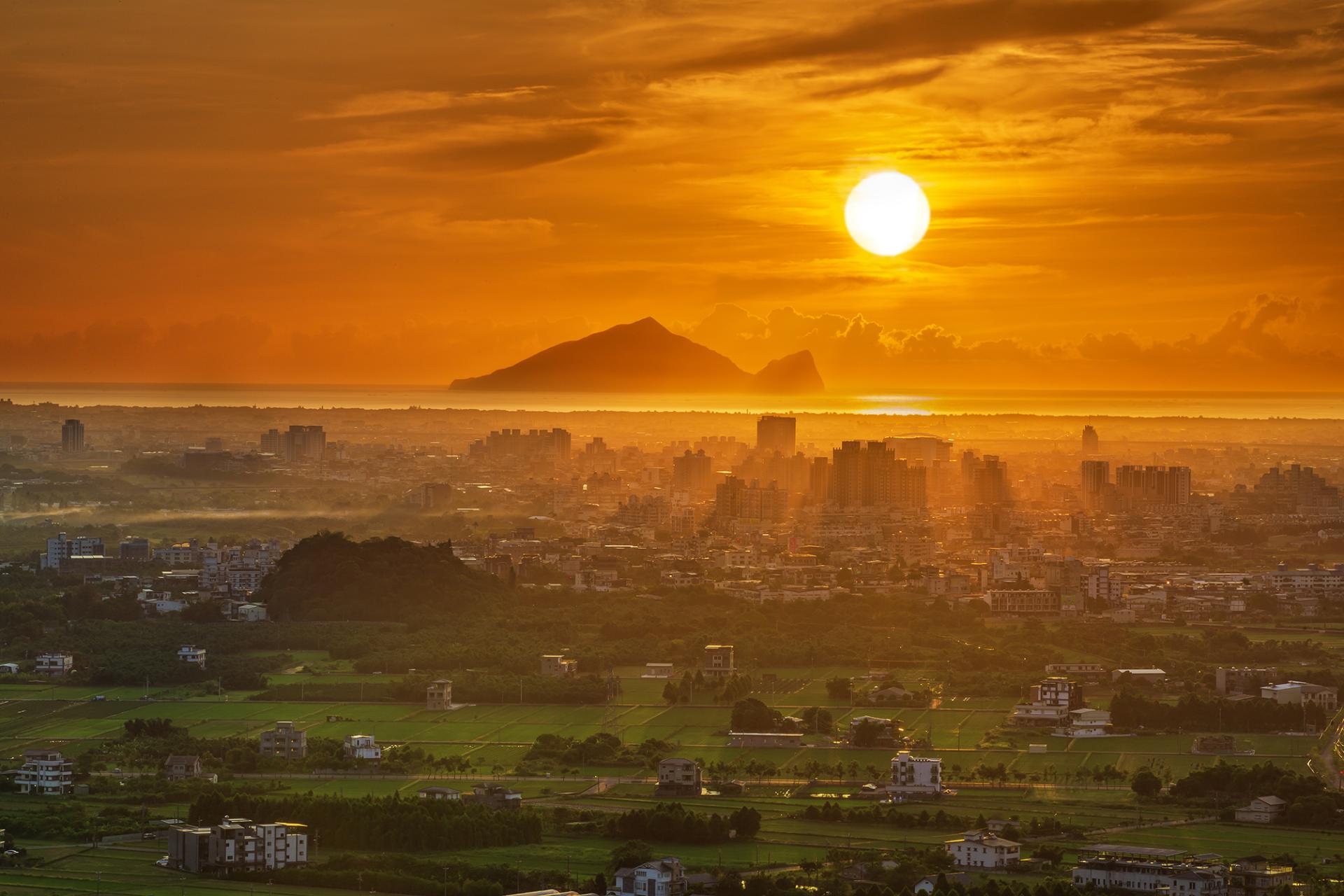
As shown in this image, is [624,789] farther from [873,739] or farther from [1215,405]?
[1215,405]

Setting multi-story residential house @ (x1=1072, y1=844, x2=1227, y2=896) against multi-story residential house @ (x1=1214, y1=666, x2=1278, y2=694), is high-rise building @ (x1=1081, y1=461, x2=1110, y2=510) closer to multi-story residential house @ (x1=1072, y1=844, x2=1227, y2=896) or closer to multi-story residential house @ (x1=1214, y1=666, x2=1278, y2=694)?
multi-story residential house @ (x1=1214, y1=666, x2=1278, y2=694)

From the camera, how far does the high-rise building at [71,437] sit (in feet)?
184

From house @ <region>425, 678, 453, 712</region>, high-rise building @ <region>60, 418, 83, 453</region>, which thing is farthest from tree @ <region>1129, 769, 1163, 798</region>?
high-rise building @ <region>60, 418, 83, 453</region>

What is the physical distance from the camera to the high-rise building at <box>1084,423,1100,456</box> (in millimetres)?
62281

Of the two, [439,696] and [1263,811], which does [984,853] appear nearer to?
[1263,811]

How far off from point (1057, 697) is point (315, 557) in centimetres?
1314

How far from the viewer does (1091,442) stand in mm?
62656

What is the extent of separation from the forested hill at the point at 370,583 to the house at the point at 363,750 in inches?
337

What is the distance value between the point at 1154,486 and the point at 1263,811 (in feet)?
106

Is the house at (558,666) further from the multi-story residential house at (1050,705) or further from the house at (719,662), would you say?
the multi-story residential house at (1050,705)

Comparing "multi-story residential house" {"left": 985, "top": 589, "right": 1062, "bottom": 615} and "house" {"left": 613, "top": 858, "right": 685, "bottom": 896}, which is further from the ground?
"multi-story residential house" {"left": 985, "top": 589, "right": 1062, "bottom": 615}

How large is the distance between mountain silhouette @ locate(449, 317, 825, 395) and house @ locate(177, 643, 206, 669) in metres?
43.7

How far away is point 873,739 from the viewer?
20.1m

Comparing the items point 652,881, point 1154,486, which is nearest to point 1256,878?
point 652,881
